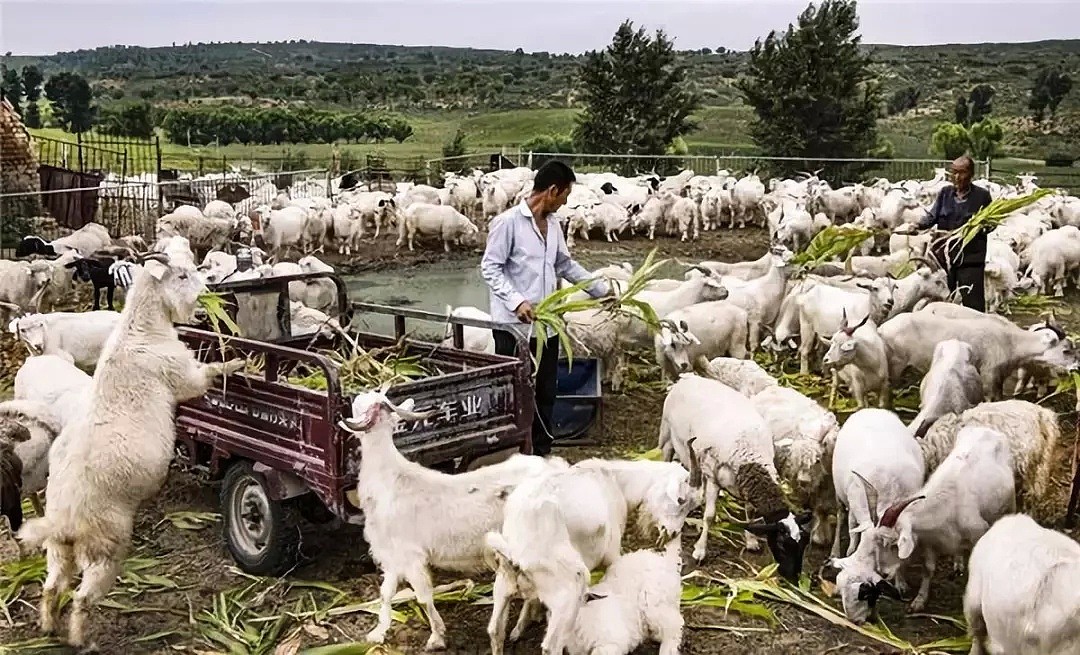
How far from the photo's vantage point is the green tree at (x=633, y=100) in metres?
34.8

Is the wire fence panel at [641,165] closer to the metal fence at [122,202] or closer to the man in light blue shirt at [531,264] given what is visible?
the metal fence at [122,202]

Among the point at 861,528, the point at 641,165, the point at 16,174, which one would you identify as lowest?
the point at 861,528

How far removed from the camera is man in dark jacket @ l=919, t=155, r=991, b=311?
912cm

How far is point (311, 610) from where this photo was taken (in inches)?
205

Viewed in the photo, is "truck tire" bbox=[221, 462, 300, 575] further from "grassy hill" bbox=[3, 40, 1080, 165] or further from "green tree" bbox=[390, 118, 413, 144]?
"green tree" bbox=[390, 118, 413, 144]

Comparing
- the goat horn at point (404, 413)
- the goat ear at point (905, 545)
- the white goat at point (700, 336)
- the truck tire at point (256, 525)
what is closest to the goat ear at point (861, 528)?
the goat ear at point (905, 545)

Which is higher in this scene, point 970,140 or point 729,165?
point 970,140

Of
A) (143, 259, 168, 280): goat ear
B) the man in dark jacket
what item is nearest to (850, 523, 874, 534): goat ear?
(143, 259, 168, 280): goat ear

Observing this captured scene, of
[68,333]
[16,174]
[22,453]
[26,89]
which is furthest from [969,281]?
[16,174]

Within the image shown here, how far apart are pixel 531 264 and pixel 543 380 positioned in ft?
2.41

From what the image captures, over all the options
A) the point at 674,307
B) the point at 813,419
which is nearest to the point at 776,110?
the point at 674,307

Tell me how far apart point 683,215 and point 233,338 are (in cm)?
1535

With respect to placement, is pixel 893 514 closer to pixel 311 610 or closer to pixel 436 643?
pixel 436 643

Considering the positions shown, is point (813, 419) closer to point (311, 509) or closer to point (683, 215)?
point (311, 509)
